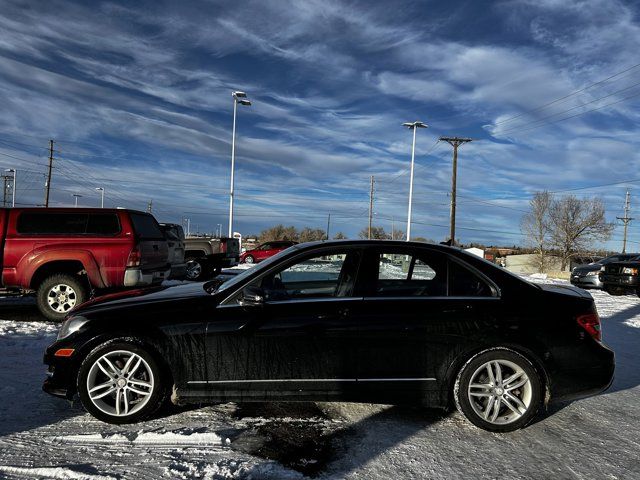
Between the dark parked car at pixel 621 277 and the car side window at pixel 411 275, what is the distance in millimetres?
13347

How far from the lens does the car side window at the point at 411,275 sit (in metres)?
4.05

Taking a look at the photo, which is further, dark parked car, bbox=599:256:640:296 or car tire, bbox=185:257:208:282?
car tire, bbox=185:257:208:282

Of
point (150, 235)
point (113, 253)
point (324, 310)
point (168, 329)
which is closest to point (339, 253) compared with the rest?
point (324, 310)

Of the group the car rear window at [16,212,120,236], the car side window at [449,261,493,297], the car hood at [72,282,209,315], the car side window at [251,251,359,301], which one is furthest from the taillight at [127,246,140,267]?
the car side window at [449,261,493,297]

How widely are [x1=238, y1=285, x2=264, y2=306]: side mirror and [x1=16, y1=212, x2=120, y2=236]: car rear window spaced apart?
5272 millimetres

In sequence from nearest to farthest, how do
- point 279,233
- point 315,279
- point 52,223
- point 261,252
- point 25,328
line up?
point 315,279 → point 25,328 → point 52,223 → point 261,252 → point 279,233

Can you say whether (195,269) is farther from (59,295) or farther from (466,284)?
(466,284)

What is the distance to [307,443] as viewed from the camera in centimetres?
344

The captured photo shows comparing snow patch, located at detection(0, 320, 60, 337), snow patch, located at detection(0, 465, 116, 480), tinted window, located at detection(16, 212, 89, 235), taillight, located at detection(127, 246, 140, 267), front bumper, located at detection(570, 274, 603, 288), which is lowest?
snow patch, located at detection(0, 465, 116, 480)

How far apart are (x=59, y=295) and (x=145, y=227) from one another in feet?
6.12

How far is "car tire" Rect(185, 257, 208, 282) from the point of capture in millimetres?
15938

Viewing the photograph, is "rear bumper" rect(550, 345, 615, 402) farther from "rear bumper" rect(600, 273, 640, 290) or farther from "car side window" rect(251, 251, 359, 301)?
"rear bumper" rect(600, 273, 640, 290)

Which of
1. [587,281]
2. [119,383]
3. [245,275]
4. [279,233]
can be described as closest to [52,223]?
[119,383]

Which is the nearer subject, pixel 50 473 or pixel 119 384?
pixel 50 473
